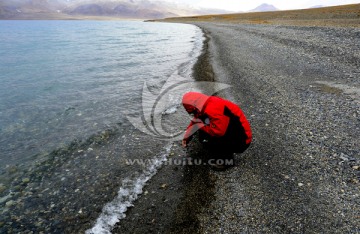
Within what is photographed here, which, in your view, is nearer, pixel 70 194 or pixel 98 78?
pixel 70 194

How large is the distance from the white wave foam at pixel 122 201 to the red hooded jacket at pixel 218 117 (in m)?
2.11

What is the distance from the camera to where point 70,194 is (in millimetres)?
5641

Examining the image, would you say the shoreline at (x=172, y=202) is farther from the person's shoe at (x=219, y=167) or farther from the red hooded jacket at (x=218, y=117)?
the red hooded jacket at (x=218, y=117)

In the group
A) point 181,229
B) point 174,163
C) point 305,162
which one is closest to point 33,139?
point 174,163

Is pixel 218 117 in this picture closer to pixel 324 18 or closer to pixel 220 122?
pixel 220 122

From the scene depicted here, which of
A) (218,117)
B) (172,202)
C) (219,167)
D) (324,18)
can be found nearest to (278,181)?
(219,167)

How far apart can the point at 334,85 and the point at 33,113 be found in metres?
14.8

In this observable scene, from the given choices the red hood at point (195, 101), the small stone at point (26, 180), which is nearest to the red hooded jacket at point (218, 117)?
the red hood at point (195, 101)

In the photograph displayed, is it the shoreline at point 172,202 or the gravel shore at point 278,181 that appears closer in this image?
the gravel shore at point 278,181

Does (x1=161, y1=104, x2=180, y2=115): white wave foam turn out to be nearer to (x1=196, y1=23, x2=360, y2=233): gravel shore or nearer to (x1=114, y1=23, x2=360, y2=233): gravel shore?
(x1=196, y1=23, x2=360, y2=233): gravel shore

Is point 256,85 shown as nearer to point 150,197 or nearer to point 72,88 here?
point 150,197

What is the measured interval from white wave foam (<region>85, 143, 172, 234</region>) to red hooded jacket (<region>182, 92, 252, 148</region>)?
2106mm

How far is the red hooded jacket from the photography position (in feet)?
15.8

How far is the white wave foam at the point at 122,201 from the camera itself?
466cm
